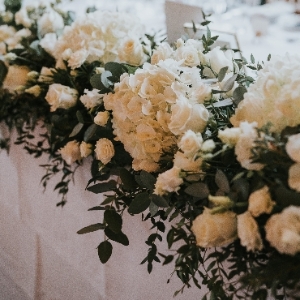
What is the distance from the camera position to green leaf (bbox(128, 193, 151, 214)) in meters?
0.84

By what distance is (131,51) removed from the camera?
3.13ft

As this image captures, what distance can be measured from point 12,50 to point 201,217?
36.8 inches

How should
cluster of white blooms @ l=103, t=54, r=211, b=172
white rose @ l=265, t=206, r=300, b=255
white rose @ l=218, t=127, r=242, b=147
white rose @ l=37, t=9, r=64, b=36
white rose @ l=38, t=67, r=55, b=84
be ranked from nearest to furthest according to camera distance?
white rose @ l=265, t=206, r=300, b=255, white rose @ l=218, t=127, r=242, b=147, cluster of white blooms @ l=103, t=54, r=211, b=172, white rose @ l=38, t=67, r=55, b=84, white rose @ l=37, t=9, r=64, b=36

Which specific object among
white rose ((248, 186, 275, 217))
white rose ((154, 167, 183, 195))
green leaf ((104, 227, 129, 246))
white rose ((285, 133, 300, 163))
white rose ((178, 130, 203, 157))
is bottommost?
green leaf ((104, 227, 129, 246))

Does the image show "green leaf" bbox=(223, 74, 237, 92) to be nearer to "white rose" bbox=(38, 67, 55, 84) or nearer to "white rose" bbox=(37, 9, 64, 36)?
"white rose" bbox=(38, 67, 55, 84)

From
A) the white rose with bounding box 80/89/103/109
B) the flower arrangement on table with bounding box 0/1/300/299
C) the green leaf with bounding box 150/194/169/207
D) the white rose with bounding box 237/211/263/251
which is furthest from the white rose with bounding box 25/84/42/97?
the white rose with bounding box 237/211/263/251

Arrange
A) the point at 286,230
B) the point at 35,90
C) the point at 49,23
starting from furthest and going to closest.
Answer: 1. the point at 49,23
2. the point at 35,90
3. the point at 286,230

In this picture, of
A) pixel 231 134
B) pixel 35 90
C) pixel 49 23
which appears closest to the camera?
pixel 231 134

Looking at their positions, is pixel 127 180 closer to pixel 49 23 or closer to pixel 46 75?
pixel 46 75

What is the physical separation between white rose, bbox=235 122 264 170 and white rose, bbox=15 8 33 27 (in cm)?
98

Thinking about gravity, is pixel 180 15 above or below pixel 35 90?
above

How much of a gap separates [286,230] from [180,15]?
0.86 metres

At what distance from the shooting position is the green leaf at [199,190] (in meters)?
0.69

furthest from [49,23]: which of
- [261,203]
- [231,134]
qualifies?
[261,203]
